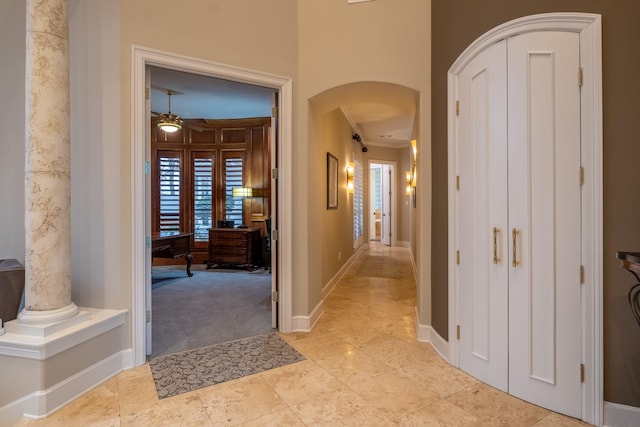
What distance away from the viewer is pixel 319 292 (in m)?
3.70

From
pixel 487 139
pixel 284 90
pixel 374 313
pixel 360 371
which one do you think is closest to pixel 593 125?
pixel 487 139

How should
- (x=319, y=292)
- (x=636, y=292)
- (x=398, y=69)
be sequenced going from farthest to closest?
(x=319, y=292), (x=398, y=69), (x=636, y=292)

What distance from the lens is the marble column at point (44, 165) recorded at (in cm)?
211

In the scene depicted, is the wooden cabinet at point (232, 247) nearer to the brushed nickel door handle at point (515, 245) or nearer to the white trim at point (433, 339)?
the white trim at point (433, 339)

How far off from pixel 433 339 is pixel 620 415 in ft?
4.22

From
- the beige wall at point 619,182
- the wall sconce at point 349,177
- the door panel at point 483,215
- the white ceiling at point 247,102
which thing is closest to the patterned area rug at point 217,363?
the door panel at point 483,215

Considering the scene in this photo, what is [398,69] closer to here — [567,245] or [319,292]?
[567,245]

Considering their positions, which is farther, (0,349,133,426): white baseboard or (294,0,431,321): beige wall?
(294,0,431,321): beige wall

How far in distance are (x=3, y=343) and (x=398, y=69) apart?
3551mm

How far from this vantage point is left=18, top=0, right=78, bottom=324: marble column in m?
2.11

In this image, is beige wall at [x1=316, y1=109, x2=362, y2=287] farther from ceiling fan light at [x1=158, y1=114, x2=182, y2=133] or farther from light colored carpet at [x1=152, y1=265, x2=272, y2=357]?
ceiling fan light at [x1=158, y1=114, x2=182, y2=133]

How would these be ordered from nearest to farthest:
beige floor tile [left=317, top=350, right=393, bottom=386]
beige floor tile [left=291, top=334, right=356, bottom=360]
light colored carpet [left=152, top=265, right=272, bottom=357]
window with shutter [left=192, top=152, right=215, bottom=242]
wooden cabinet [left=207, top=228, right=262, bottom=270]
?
beige floor tile [left=317, top=350, right=393, bottom=386] → beige floor tile [left=291, top=334, right=356, bottom=360] → light colored carpet [left=152, top=265, right=272, bottom=357] → wooden cabinet [left=207, top=228, right=262, bottom=270] → window with shutter [left=192, top=152, right=215, bottom=242]

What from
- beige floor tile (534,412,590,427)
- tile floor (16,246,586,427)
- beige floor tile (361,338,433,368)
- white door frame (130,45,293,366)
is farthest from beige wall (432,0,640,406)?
white door frame (130,45,293,366)

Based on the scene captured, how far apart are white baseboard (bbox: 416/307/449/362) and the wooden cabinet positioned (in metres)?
4.03
